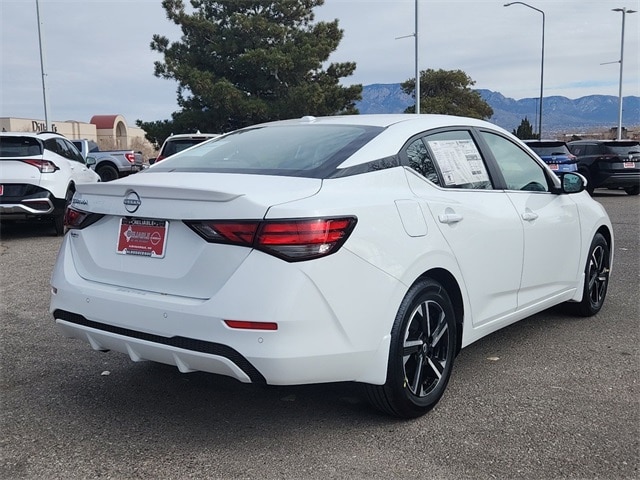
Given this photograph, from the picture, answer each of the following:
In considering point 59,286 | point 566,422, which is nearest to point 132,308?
point 59,286

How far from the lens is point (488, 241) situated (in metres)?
3.87

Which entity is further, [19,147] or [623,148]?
[623,148]

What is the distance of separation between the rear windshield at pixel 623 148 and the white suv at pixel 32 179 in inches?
572

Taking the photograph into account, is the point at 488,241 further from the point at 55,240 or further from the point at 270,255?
the point at 55,240

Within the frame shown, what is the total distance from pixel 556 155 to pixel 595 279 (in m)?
13.3

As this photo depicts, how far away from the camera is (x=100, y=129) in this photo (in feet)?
199

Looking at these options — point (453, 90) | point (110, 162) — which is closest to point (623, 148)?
point (110, 162)

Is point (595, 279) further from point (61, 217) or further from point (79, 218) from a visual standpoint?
point (61, 217)

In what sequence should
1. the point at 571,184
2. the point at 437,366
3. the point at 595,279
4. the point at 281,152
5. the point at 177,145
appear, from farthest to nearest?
1. the point at 177,145
2. the point at 595,279
3. the point at 571,184
4. the point at 281,152
5. the point at 437,366

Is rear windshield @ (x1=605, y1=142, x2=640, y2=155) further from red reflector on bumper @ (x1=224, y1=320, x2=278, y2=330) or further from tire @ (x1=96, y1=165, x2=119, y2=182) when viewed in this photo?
red reflector on bumper @ (x1=224, y1=320, x2=278, y2=330)

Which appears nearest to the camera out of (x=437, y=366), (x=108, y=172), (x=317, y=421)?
(x=317, y=421)

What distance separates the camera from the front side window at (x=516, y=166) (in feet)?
14.4

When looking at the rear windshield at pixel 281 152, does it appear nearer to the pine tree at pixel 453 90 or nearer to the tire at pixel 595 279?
the tire at pixel 595 279

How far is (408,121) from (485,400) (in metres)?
1.65
